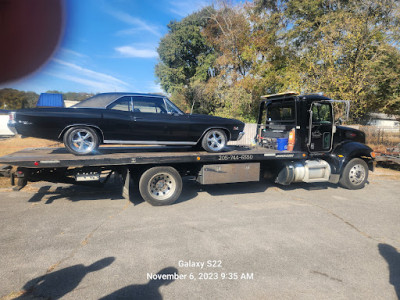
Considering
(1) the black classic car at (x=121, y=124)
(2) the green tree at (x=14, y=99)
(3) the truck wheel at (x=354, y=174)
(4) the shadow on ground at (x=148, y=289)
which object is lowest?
(4) the shadow on ground at (x=148, y=289)

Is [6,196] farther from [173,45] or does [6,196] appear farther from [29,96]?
[29,96]

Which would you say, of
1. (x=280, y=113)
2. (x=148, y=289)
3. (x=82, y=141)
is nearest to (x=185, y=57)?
(x=280, y=113)

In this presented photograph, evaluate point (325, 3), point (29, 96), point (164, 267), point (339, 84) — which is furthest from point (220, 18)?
point (29, 96)

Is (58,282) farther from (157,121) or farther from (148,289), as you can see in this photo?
(157,121)

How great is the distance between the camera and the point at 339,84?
1360 centimetres

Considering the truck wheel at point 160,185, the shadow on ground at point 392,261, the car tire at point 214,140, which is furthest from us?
the car tire at point 214,140

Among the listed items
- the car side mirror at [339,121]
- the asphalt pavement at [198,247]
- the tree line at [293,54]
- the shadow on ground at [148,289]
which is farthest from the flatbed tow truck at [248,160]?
the tree line at [293,54]

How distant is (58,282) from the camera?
103 inches

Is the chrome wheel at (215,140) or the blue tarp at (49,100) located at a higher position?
the blue tarp at (49,100)

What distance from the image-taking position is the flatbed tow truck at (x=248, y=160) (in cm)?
463

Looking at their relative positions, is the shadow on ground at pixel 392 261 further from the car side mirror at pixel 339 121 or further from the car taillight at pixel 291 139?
the car side mirror at pixel 339 121

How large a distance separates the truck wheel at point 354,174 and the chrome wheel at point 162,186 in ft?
15.4

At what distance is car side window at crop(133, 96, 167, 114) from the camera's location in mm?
5328

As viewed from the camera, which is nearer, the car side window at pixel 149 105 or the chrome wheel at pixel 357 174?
the car side window at pixel 149 105
